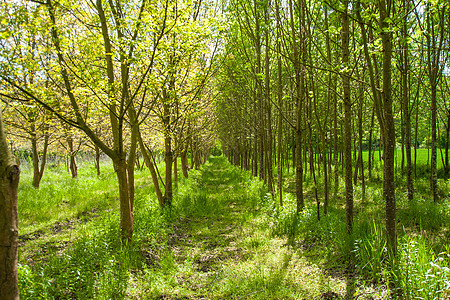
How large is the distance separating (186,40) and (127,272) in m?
4.15

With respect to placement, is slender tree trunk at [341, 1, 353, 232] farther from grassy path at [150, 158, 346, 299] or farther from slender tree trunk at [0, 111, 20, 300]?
slender tree trunk at [0, 111, 20, 300]

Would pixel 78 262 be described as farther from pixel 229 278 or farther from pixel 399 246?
pixel 399 246

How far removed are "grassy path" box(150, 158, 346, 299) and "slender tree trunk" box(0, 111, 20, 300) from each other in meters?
2.09

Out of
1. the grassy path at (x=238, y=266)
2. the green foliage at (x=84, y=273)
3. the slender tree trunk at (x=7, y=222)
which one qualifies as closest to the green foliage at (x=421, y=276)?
the grassy path at (x=238, y=266)

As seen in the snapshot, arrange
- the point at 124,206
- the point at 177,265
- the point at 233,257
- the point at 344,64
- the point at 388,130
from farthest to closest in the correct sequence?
the point at 124,206
the point at 233,257
the point at 177,265
the point at 344,64
the point at 388,130

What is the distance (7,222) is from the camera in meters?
1.76

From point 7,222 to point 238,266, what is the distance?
3.44 meters

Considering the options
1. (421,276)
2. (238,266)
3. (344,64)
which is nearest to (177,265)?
(238,266)

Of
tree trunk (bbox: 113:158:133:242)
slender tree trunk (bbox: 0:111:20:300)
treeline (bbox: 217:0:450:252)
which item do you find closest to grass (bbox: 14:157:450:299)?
tree trunk (bbox: 113:158:133:242)

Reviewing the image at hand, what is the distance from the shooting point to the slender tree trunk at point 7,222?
1741 millimetres

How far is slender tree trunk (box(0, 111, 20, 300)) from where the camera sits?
174cm

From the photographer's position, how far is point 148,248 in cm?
500

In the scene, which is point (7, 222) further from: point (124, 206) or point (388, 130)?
point (388, 130)

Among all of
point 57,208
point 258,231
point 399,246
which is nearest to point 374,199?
point 258,231
